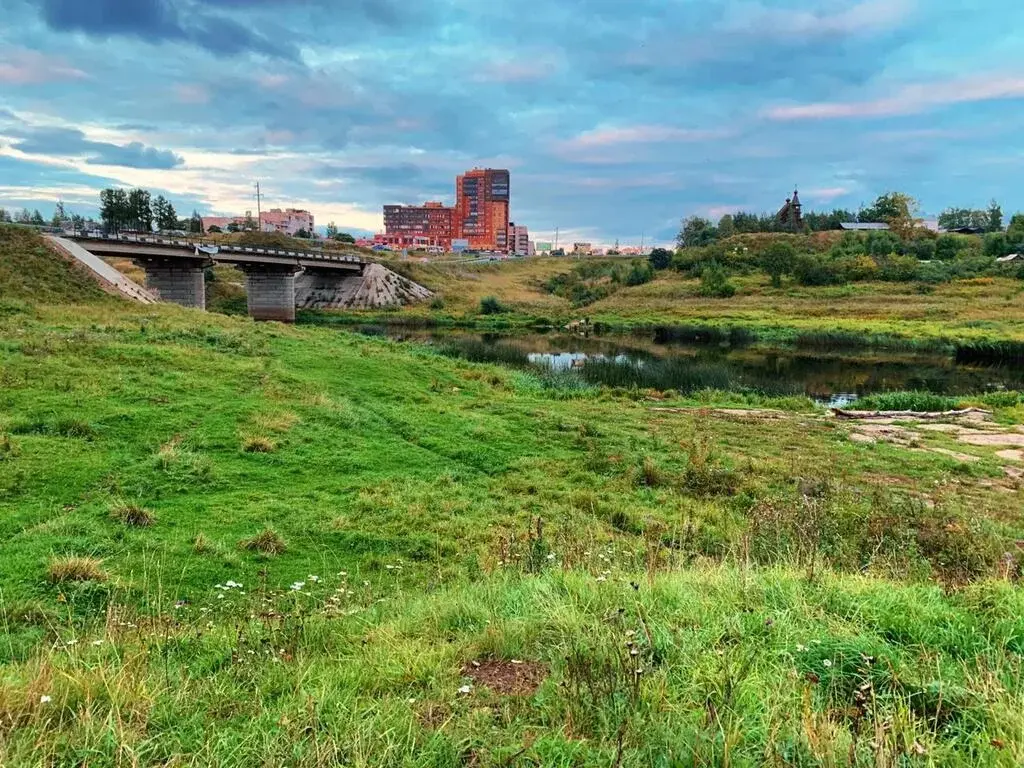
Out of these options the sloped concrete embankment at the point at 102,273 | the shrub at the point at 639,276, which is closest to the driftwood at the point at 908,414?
the sloped concrete embankment at the point at 102,273

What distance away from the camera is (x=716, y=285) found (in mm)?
85625

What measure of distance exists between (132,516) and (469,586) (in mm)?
5555

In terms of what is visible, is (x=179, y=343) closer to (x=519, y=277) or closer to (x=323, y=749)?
(x=323, y=749)

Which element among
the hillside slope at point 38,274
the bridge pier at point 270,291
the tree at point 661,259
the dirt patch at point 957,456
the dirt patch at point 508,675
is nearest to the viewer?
the dirt patch at point 508,675

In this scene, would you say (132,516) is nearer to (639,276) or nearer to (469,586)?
(469,586)

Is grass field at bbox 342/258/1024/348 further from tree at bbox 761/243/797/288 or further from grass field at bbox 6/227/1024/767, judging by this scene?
grass field at bbox 6/227/1024/767

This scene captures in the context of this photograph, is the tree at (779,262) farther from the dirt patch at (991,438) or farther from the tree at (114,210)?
the tree at (114,210)

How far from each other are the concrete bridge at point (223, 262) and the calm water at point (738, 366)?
2062 centimetres

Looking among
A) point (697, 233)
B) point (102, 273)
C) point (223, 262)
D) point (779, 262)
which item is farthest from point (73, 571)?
point (697, 233)

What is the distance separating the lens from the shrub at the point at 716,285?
84.2 m

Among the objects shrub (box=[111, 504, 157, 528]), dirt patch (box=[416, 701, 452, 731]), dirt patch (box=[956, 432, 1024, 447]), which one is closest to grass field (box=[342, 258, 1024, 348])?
dirt patch (box=[956, 432, 1024, 447])

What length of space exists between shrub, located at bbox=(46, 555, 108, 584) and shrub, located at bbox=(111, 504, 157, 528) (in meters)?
1.60

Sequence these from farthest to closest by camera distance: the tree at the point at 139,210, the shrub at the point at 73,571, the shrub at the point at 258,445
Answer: the tree at the point at 139,210
the shrub at the point at 258,445
the shrub at the point at 73,571

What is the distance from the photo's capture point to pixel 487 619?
491 cm
